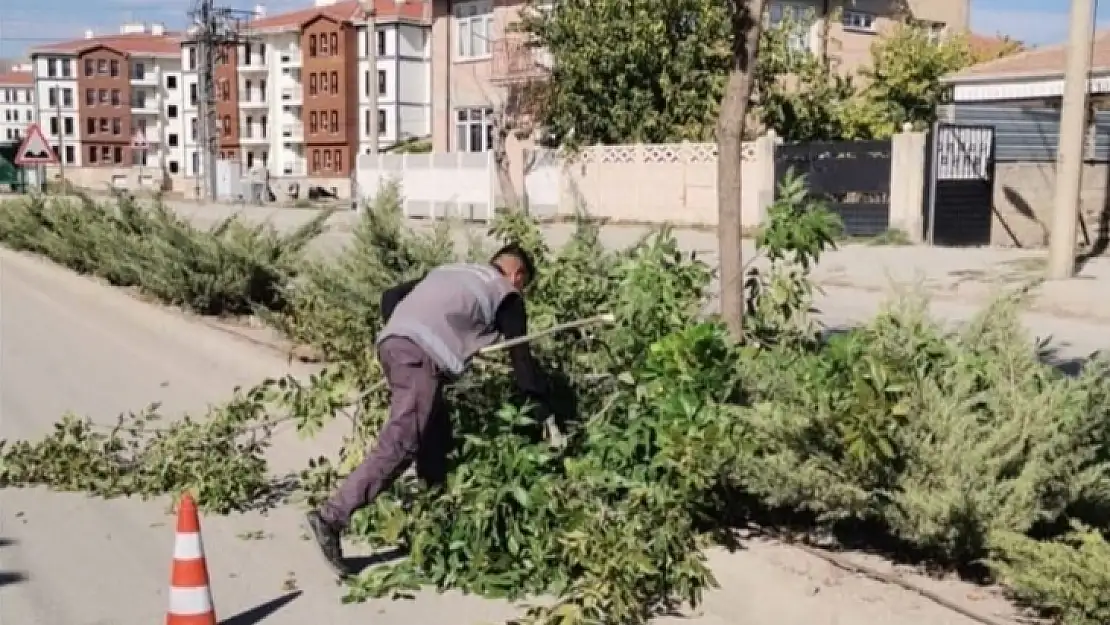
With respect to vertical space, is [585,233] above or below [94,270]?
above

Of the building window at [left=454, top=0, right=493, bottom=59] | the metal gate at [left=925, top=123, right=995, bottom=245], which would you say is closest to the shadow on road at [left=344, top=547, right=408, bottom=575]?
the metal gate at [left=925, top=123, right=995, bottom=245]

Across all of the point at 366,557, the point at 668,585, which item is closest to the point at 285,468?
the point at 366,557

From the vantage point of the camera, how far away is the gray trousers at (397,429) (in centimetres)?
545

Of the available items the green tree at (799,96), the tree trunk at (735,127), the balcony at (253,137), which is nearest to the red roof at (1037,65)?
the green tree at (799,96)

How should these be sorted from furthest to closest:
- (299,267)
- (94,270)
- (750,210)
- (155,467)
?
(750,210), (94,270), (299,267), (155,467)

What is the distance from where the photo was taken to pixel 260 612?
518 cm

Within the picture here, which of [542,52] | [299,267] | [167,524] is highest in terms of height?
[542,52]

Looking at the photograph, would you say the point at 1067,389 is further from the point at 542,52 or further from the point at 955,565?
the point at 542,52

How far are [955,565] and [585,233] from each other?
3346 millimetres

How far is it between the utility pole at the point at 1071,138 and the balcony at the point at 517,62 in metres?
20.1

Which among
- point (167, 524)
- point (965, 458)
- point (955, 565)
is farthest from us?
point (167, 524)

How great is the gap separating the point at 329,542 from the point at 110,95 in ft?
404

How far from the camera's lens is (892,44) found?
3409 cm

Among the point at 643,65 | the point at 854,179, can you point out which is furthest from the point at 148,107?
the point at 854,179
